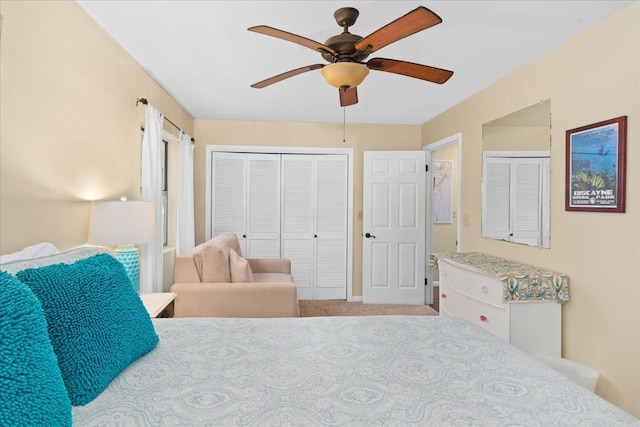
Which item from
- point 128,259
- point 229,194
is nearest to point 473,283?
point 128,259

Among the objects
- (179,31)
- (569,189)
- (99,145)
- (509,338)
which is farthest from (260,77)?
(509,338)

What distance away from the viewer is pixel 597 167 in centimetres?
220

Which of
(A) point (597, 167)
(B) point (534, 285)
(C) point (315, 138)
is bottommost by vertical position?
(B) point (534, 285)

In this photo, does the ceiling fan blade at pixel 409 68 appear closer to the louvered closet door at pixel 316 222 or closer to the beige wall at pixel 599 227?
the beige wall at pixel 599 227

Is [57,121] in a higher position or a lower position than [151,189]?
higher

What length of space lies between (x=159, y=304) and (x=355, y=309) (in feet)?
8.88

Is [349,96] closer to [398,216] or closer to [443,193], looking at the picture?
[398,216]

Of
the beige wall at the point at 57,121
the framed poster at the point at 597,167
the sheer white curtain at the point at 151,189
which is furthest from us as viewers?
the sheer white curtain at the point at 151,189

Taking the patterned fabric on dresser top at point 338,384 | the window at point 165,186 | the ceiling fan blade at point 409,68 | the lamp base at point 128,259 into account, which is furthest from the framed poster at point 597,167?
the window at point 165,186

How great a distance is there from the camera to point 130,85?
2822 millimetres

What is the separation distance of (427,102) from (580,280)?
2354 millimetres

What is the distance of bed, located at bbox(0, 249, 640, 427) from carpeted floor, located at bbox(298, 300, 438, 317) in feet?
9.60

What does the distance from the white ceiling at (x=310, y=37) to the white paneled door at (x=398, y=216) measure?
1027 mm

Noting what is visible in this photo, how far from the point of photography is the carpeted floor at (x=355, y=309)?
4429 millimetres
